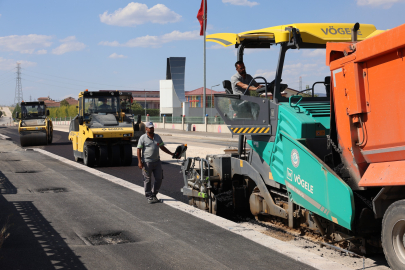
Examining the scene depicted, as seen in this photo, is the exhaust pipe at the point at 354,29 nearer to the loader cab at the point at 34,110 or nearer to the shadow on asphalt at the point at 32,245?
the shadow on asphalt at the point at 32,245

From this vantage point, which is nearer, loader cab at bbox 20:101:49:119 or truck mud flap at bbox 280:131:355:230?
truck mud flap at bbox 280:131:355:230

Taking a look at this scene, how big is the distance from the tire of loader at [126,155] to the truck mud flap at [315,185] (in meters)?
10.7

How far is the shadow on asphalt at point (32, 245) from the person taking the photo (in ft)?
17.0

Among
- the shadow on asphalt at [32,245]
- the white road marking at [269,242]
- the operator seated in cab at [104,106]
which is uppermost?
the operator seated in cab at [104,106]

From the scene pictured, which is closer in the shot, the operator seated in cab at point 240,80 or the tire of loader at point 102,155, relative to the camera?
the operator seated in cab at point 240,80

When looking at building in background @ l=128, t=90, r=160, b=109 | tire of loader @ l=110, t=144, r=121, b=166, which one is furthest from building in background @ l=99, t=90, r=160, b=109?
tire of loader @ l=110, t=144, r=121, b=166

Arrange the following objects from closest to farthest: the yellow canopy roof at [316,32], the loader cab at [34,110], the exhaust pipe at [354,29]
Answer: the exhaust pipe at [354,29], the yellow canopy roof at [316,32], the loader cab at [34,110]

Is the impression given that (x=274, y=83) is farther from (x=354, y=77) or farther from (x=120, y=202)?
(x=120, y=202)

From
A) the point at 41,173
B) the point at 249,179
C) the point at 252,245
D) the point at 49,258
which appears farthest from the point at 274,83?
the point at 41,173

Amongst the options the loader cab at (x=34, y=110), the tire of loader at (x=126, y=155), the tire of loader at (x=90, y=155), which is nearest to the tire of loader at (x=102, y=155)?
the tire of loader at (x=90, y=155)

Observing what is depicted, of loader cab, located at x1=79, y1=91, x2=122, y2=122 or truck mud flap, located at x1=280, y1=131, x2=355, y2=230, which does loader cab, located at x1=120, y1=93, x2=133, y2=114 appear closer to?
loader cab, located at x1=79, y1=91, x2=122, y2=122

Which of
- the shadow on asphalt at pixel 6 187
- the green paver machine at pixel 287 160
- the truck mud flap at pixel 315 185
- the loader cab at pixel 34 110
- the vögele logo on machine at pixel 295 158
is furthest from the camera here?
the loader cab at pixel 34 110

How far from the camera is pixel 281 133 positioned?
6.25 metres

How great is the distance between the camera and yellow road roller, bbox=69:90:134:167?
52.1ft
